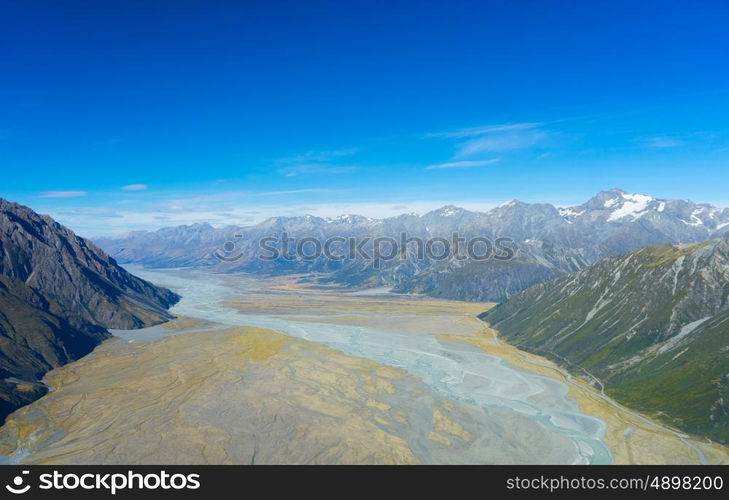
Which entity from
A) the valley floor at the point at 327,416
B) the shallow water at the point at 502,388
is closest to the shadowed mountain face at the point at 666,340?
the valley floor at the point at 327,416

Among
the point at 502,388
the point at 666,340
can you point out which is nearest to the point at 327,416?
the point at 502,388

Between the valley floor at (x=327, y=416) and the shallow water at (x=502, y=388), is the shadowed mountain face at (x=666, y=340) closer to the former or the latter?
the valley floor at (x=327, y=416)

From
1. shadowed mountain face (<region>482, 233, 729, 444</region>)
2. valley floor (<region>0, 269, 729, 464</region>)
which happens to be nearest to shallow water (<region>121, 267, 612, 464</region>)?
valley floor (<region>0, 269, 729, 464</region>)

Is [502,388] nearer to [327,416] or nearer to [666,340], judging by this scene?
[327,416]

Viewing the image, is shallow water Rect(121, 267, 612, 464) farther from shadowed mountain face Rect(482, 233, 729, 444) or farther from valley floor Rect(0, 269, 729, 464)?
shadowed mountain face Rect(482, 233, 729, 444)

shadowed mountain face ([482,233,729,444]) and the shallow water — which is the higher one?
shadowed mountain face ([482,233,729,444])

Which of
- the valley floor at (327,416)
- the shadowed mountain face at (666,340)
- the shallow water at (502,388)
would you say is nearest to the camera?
the valley floor at (327,416)
